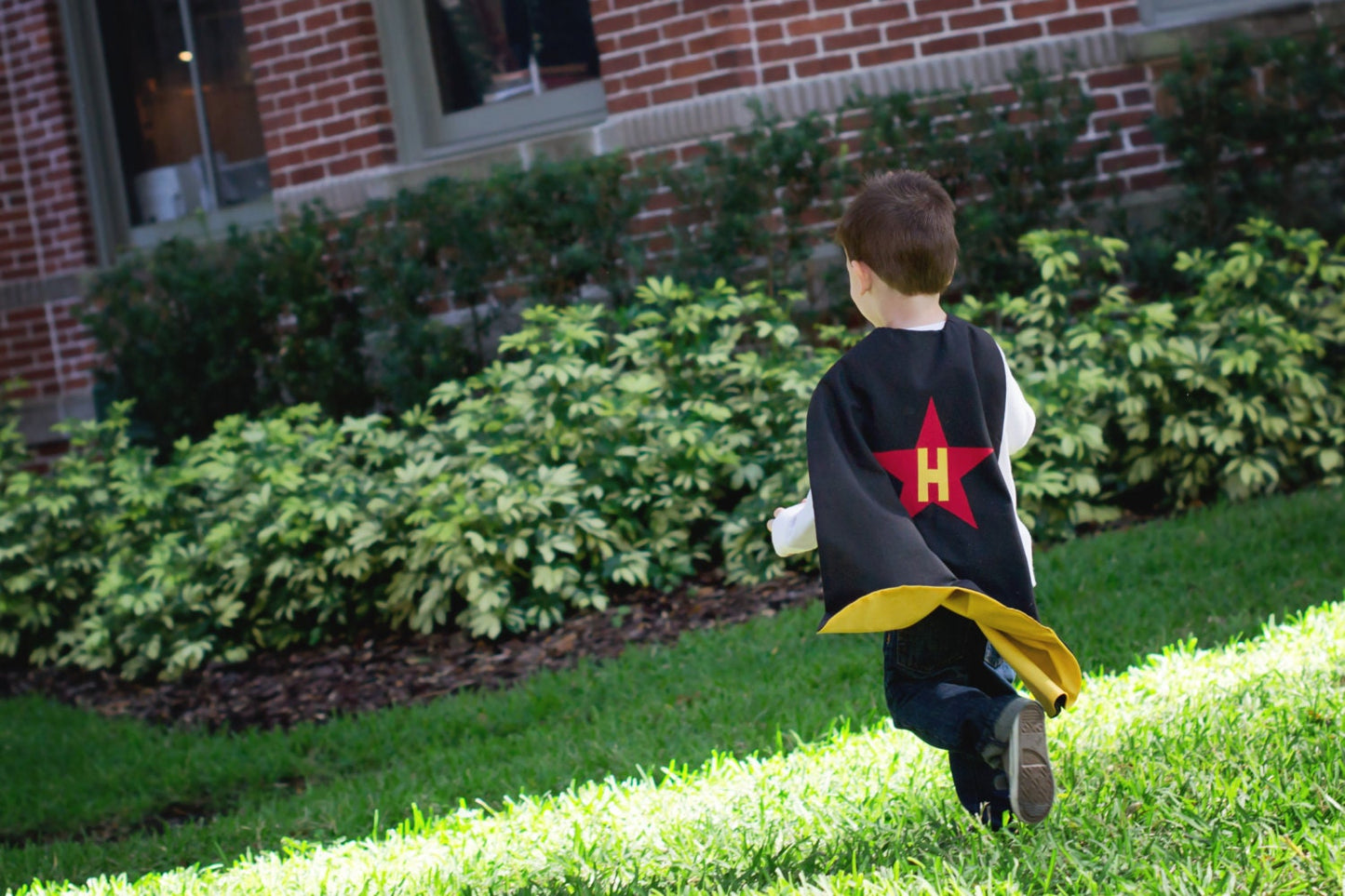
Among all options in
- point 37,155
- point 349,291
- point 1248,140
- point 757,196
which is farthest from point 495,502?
point 37,155

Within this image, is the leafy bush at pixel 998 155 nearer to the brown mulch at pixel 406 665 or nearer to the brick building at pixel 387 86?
the brick building at pixel 387 86

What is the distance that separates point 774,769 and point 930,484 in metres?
1.10

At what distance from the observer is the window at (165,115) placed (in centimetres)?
870

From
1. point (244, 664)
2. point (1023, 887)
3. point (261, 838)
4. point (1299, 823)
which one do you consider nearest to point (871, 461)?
point (1023, 887)

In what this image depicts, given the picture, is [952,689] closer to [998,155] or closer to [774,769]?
[774,769]

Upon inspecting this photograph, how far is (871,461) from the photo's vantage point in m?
2.44

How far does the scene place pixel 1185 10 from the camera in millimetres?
6688

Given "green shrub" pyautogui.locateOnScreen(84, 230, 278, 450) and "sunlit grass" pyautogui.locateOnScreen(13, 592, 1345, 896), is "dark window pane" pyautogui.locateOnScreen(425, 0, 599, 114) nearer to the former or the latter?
"green shrub" pyautogui.locateOnScreen(84, 230, 278, 450)

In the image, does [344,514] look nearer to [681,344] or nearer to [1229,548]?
[681,344]

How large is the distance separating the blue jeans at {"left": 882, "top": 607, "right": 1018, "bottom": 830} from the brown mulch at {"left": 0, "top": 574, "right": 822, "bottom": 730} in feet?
7.52

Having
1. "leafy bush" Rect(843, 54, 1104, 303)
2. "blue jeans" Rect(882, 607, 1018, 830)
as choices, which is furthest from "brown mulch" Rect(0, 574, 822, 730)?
"blue jeans" Rect(882, 607, 1018, 830)

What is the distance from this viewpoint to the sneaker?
230 centimetres

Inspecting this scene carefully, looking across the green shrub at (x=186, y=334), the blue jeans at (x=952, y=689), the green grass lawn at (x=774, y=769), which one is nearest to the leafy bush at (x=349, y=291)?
the green shrub at (x=186, y=334)

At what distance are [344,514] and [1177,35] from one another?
461 centimetres
